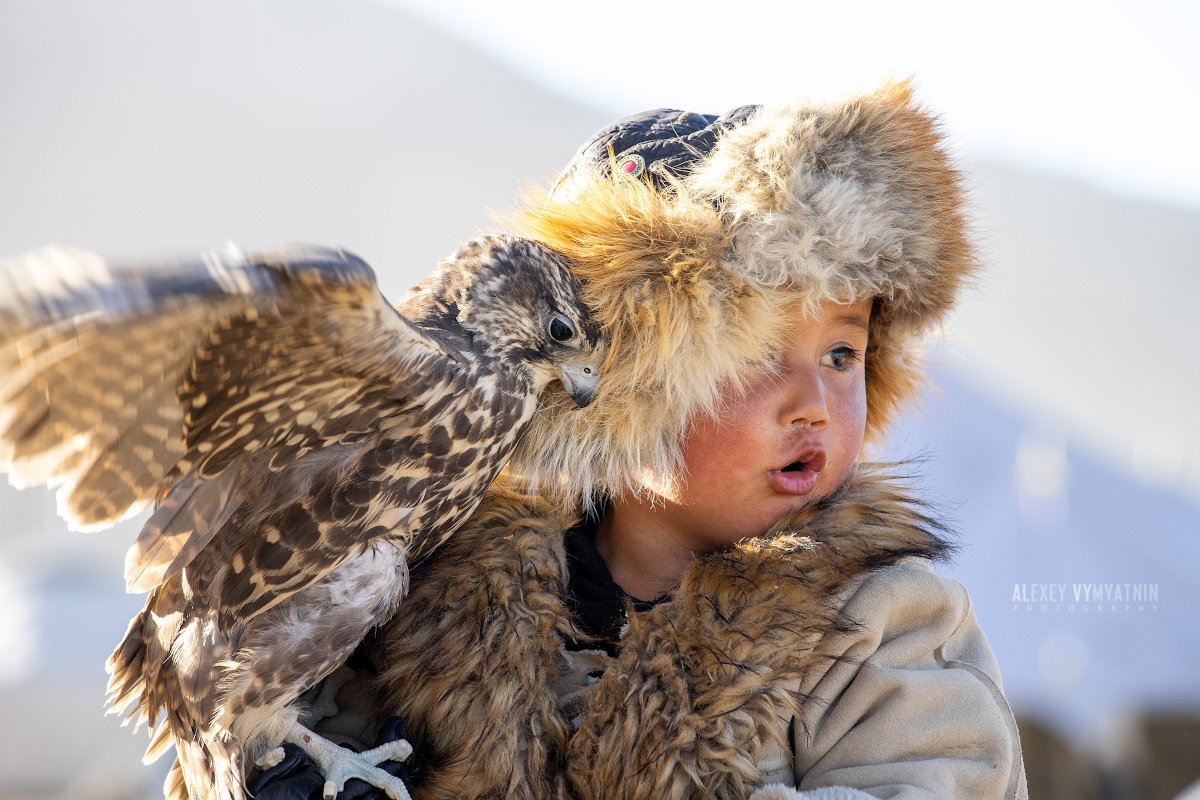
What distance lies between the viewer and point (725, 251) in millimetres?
1247

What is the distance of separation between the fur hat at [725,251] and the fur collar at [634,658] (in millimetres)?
159

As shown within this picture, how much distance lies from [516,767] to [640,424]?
0.44 metres

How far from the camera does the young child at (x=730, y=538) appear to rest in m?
1.14

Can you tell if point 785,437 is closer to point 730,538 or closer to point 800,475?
point 800,475

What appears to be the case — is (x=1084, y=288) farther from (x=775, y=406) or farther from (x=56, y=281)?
(x=56, y=281)

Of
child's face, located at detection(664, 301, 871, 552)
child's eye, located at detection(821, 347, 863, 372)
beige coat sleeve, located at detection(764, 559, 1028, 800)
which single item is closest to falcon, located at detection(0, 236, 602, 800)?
child's face, located at detection(664, 301, 871, 552)

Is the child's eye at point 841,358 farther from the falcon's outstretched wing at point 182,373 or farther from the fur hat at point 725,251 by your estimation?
the falcon's outstretched wing at point 182,373

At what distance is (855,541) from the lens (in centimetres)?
124

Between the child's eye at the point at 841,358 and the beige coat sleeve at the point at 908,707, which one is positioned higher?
the child's eye at the point at 841,358

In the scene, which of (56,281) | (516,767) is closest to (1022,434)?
(516,767)

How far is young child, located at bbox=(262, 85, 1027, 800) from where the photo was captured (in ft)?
3.75

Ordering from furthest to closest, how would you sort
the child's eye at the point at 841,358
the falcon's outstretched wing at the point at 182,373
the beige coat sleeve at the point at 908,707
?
the child's eye at the point at 841,358 → the beige coat sleeve at the point at 908,707 → the falcon's outstretched wing at the point at 182,373

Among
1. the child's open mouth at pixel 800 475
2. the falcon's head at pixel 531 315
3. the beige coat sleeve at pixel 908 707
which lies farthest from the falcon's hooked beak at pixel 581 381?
the beige coat sleeve at pixel 908 707

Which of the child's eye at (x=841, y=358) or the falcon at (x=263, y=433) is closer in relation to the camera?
the falcon at (x=263, y=433)
